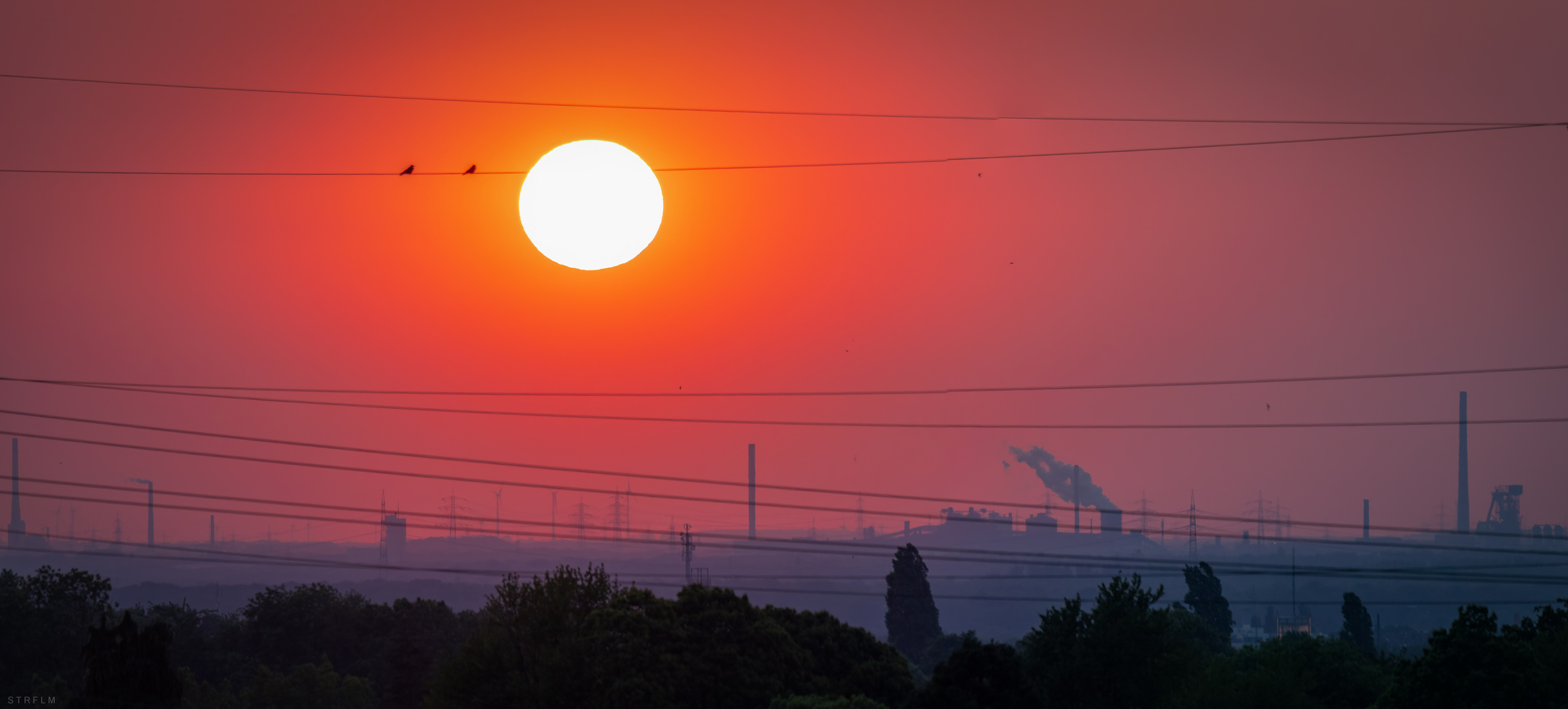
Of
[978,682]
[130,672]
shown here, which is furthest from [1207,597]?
[130,672]

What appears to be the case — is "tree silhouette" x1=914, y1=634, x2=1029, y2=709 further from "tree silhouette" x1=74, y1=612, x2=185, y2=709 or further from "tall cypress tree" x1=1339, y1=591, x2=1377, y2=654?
"tall cypress tree" x1=1339, y1=591, x2=1377, y2=654

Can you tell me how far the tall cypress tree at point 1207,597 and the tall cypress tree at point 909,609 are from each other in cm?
3536

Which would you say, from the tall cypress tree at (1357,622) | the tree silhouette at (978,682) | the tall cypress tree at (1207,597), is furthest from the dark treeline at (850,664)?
the tall cypress tree at (1207,597)

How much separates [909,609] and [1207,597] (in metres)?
44.1

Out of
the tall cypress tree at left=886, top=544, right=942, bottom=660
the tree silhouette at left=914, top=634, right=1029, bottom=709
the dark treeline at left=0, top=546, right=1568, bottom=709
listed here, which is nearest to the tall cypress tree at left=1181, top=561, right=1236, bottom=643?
the tall cypress tree at left=886, top=544, right=942, bottom=660

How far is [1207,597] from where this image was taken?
161 meters

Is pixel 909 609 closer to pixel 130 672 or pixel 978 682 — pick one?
pixel 978 682

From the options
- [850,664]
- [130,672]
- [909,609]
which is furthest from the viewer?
[909,609]

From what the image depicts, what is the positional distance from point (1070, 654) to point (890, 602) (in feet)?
293

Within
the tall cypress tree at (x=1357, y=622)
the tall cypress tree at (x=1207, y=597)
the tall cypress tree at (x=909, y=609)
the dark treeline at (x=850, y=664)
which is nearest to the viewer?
the dark treeline at (x=850, y=664)

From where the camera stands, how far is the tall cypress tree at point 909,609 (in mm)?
147500

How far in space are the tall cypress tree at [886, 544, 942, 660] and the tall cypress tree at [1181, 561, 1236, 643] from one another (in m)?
35.4

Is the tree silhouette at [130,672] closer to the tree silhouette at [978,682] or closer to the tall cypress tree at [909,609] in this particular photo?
the tree silhouette at [978,682]

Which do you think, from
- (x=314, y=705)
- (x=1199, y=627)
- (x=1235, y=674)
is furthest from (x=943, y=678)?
(x=1199, y=627)
